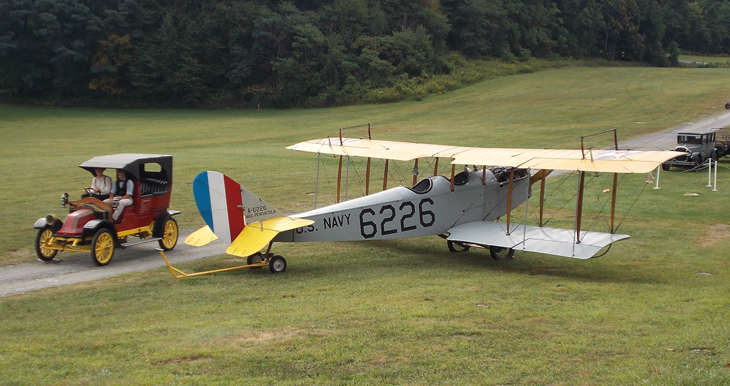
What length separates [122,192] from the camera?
14180mm

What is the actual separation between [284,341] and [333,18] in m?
62.3

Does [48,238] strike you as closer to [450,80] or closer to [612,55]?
[450,80]

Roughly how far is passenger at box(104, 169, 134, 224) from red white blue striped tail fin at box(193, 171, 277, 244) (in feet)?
8.24

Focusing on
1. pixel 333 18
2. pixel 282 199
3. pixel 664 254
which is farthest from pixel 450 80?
pixel 664 254

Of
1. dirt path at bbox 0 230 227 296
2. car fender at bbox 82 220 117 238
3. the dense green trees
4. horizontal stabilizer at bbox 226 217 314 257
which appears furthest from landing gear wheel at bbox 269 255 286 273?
the dense green trees

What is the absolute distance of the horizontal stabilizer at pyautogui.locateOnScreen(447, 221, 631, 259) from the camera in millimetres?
12617

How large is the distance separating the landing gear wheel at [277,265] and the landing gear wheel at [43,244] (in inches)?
185

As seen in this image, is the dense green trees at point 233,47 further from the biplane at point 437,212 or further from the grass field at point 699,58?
the biplane at point 437,212

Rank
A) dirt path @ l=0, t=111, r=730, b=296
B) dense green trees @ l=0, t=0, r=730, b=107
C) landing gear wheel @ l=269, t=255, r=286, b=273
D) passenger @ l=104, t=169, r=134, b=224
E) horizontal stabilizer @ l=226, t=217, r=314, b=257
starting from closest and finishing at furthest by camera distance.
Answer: horizontal stabilizer @ l=226, t=217, r=314, b=257
dirt path @ l=0, t=111, r=730, b=296
landing gear wheel @ l=269, t=255, r=286, b=273
passenger @ l=104, t=169, r=134, b=224
dense green trees @ l=0, t=0, r=730, b=107

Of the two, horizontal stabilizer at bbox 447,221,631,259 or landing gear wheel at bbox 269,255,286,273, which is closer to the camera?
landing gear wheel at bbox 269,255,286,273

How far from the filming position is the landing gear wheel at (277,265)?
40.6 ft

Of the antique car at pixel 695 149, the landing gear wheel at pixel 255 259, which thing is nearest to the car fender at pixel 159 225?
the landing gear wheel at pixel 255 259

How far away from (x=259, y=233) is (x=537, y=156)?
233 inches

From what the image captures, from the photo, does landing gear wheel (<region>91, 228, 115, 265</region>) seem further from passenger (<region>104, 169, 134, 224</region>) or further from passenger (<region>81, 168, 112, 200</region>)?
passenger (<region>81, 168, 112, 200</region>)
